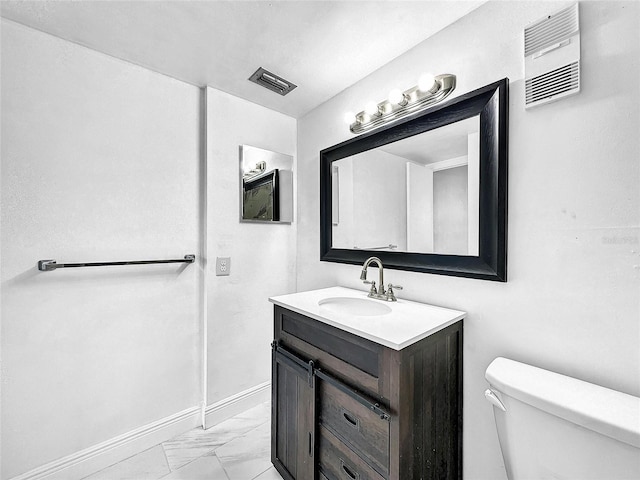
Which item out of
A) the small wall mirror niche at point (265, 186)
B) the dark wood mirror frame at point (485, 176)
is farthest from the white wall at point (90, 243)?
the dark wood mirror frame at point (485, 176)

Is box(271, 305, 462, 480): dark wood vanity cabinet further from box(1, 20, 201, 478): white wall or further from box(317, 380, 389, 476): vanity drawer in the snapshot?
box(1, 20, 201, 478): white wall

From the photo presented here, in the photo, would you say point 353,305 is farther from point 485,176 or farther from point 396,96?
point 396,96

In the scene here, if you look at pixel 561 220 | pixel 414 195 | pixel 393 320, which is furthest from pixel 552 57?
pixel 393 320

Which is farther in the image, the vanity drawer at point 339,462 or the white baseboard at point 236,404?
the white baseboard at point 236,404

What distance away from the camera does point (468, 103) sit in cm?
118

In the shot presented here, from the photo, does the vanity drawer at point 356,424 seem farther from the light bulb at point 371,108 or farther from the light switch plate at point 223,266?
the light bulb at point 371,108

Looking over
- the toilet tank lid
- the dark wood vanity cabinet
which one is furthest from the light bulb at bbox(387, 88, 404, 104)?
the toilet tank lid

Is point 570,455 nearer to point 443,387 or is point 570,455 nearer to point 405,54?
point 443,387

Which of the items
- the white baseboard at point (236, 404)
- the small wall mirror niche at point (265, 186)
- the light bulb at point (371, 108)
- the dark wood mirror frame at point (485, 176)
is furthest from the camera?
the small wall mirror niche at point (265, 186)

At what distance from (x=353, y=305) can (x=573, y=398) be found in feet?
2.96

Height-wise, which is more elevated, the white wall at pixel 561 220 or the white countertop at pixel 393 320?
the white wall at pixel 561 220

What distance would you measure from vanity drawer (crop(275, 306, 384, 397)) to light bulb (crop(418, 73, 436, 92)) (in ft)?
3.68

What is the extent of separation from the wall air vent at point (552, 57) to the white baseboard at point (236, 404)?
2208 millimetres

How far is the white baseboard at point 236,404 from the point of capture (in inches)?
70.6
